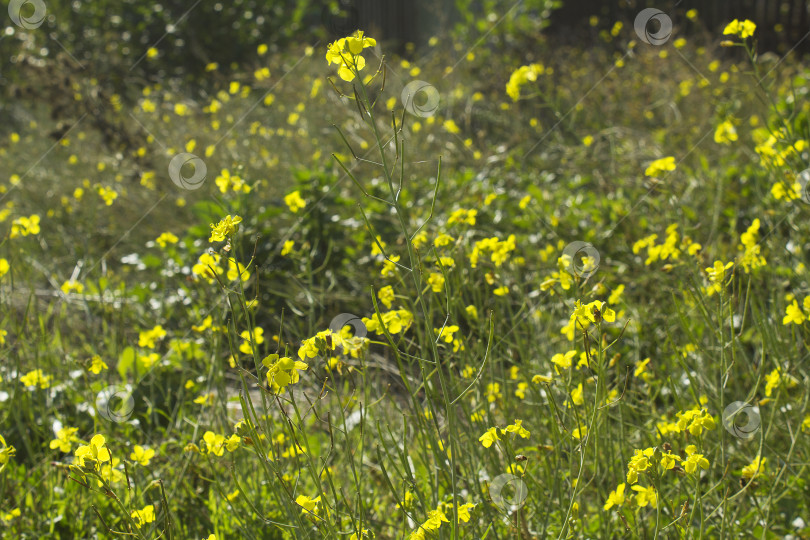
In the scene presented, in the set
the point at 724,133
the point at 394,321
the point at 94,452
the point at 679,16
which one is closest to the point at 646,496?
the point at 394,321

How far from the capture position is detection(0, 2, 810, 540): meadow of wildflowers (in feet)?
4.39

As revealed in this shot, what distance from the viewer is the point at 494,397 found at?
1.68 meters

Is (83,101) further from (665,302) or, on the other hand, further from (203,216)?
(665,302)

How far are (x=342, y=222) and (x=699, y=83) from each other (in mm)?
2661

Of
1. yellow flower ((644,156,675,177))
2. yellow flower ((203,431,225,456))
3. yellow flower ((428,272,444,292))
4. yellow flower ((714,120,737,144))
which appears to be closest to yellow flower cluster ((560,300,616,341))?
yellow flower ((428,272,444,292))

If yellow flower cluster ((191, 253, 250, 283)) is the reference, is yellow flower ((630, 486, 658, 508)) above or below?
below

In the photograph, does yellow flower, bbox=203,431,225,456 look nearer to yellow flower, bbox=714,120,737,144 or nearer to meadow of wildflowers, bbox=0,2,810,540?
meadow of wildflowers, bbox=0,2,810,540

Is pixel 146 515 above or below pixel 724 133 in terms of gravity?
below

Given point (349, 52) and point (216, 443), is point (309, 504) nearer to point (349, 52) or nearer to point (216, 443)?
point (216, 443)

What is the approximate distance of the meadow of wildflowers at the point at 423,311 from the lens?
1.34 m

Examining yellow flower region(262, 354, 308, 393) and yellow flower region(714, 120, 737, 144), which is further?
yellow flower region(714, 120, 737, 144)

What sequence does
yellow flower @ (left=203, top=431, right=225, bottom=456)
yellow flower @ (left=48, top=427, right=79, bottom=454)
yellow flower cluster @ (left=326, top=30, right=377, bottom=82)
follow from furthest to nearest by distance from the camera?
yellow flower @ (left=48, top=427, right=79, bottom=454), yellow flower @ (left=203, top=431, right=225, bottom=456), yellow flower cluster @ (left=326, top=30, right=377, bottom=82)

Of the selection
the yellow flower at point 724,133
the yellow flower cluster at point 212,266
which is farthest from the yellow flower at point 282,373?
the yellow flower at point 724,133

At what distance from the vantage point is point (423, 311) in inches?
41.0
